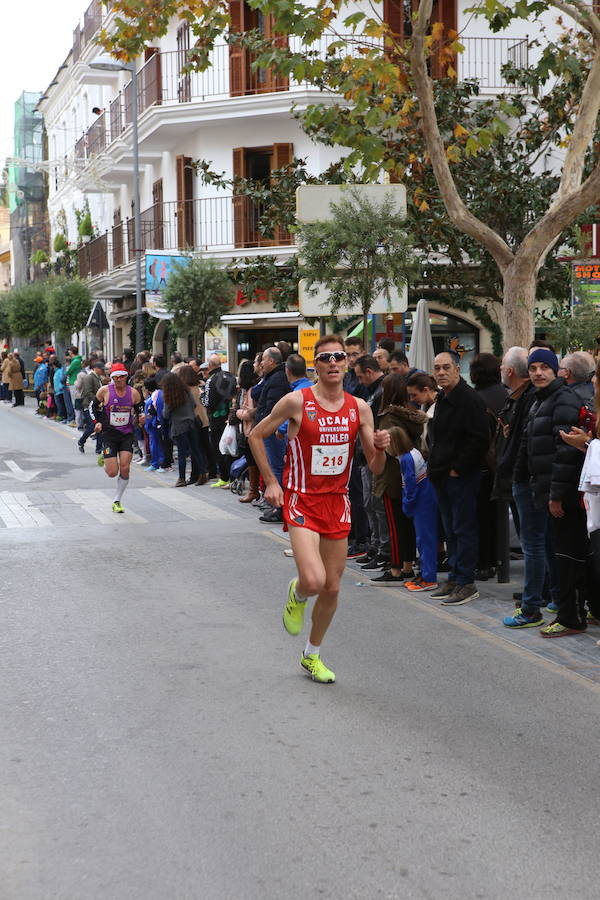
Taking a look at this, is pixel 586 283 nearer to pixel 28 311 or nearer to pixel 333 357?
pixel 333 357

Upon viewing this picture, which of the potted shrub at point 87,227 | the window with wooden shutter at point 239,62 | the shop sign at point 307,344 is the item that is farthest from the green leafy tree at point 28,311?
the shop sign at point 307,344

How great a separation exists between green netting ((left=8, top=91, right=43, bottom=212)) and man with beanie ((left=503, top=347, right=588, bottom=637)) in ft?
187

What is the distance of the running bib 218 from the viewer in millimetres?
6738

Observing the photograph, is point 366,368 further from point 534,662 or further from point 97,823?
point 97,823

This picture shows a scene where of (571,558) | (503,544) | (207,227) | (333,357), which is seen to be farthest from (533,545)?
(207,227)

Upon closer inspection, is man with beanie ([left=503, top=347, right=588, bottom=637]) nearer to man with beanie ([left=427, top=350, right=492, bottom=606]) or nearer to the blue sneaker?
the blue sneaker

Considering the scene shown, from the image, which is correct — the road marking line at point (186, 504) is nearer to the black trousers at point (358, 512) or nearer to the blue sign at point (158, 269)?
the black trousers at point (358, 512)

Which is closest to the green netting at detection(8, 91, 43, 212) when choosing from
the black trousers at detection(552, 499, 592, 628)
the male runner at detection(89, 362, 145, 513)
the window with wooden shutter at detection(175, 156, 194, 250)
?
the window with wooden shutter at detection(175, 156, 194, 250)

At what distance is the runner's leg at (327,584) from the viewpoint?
681cm

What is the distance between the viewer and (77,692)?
6492 mm

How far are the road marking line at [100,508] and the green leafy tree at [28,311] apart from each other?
104 feet

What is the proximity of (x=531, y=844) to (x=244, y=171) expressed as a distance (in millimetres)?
27090

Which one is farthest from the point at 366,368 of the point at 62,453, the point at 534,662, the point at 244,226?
the point at 244,226

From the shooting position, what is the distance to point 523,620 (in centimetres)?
830
